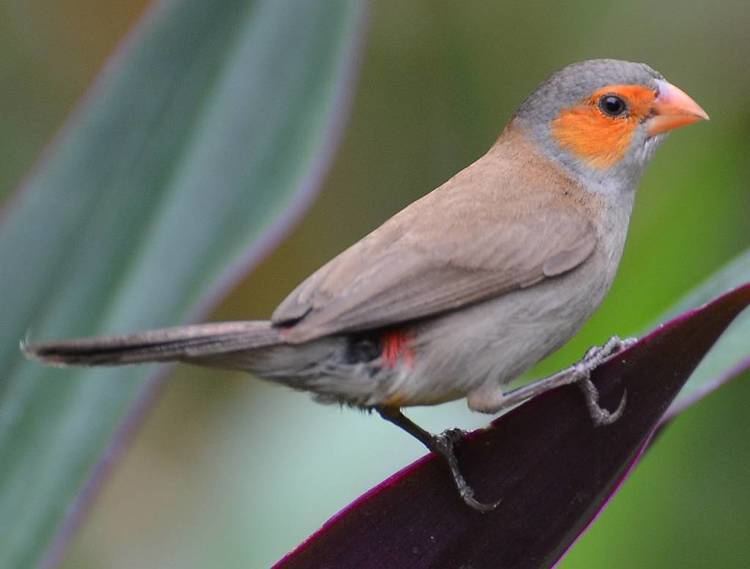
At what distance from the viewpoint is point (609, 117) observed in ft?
9.95

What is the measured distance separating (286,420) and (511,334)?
3.30ft

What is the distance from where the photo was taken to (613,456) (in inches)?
68.8

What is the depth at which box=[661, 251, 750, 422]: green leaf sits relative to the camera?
1.95 meters

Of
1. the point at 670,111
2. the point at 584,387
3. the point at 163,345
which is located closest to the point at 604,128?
the point at 670,111

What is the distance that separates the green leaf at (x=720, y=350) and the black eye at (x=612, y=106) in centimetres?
80

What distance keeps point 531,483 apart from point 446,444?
524 millimetres

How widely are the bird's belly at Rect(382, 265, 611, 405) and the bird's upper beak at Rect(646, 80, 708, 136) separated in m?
0.49

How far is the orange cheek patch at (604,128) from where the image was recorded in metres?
2.99

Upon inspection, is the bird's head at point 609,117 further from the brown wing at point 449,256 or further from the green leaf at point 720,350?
the green leaf at point 720,350

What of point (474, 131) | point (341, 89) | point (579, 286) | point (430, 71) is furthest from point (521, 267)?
point (430, 71)

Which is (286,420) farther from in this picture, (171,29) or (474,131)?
(474,131)

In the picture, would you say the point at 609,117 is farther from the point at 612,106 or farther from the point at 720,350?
the point at 720,350

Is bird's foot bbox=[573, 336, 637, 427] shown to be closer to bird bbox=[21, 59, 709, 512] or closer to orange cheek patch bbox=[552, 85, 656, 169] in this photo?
bird bbox=[21, 59, 709, 512]

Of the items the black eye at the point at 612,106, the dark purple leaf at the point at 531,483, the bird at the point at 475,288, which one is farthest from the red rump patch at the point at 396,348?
the black eye at the point at 612,106
